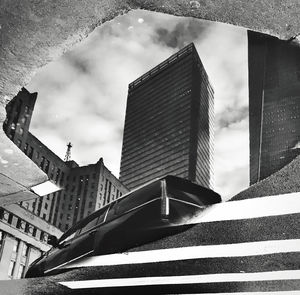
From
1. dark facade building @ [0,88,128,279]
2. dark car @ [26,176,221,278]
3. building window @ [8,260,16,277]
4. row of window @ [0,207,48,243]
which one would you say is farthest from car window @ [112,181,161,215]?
building window @ [8,260,16,277]

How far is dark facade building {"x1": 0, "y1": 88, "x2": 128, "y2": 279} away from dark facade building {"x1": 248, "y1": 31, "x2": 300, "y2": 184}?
19.6 m

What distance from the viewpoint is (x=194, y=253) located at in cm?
404

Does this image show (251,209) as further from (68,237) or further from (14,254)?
(14,254)

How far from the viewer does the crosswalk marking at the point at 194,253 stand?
11.3 feet

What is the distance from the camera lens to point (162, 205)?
3.81 m

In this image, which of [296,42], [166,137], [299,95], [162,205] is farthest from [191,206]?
[166,137]

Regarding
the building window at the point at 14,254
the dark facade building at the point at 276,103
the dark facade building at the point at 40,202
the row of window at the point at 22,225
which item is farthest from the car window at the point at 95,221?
the building window at the point at 14,254

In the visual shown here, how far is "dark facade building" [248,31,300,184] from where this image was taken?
3.25m

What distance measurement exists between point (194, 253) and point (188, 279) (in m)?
0.42

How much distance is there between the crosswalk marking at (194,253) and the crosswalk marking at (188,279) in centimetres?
23

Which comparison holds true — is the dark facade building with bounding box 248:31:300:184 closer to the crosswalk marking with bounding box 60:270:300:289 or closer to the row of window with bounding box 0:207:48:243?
the crosswalk marking with bounding box 60:270:300:289

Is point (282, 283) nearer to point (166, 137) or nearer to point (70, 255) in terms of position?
point (70, 255)

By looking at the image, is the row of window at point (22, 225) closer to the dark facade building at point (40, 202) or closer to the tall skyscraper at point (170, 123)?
the dark facade building at point (40, 202)

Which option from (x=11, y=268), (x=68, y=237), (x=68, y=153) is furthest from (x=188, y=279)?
(x=68, y=153)
